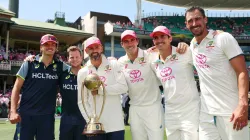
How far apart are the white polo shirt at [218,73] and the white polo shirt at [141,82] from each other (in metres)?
0.94

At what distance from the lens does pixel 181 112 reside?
3998 mm

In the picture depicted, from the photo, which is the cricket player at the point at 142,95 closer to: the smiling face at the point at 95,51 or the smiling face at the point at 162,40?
the smiling face at the point at 162,40

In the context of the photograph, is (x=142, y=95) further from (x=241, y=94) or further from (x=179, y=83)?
(x=241, y=94)

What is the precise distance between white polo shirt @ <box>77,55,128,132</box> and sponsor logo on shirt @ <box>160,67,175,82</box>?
57cm

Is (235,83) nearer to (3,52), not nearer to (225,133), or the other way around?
(225,133)

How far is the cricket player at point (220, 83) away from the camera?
3.25 m

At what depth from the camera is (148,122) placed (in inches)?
168

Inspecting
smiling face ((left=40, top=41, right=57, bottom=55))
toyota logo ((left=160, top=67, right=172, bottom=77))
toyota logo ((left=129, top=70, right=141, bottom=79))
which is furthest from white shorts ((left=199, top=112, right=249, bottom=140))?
smiling face ((left=40, top=41, right=57, bottom=55))

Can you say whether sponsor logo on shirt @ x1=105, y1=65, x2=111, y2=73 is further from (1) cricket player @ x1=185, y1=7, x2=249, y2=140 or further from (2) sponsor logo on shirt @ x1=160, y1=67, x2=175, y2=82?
(1) cricket player @ x1=185, y1=7, x2=249, y2=140

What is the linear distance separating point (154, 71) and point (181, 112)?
2.61ft

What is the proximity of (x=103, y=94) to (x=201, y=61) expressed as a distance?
1.38m

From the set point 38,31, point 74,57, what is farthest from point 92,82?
point 38,31

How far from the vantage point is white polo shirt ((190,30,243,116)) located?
133 inches

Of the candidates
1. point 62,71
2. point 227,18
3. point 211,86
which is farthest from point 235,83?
point 227,18
